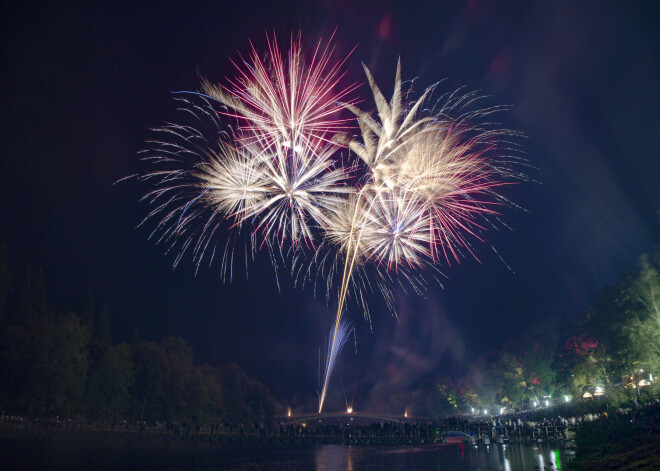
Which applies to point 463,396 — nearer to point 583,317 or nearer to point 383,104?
point 583,317

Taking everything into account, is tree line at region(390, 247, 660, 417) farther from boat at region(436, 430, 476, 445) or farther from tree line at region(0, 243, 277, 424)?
tree line at region(0, 243, 277, 424)

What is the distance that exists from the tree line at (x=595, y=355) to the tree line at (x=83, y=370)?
5047cm

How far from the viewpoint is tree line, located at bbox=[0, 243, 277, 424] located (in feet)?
145

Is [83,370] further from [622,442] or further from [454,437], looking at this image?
[622,442]

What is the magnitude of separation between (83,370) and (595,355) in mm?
57910

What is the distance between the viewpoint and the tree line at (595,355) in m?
34.0

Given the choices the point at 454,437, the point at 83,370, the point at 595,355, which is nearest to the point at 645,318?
the point at 595,355

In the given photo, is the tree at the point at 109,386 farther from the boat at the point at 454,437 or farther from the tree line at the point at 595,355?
the tree line at the point at 595,355

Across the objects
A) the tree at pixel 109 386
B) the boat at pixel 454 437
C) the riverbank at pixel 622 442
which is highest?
the tree at pixel 109 386

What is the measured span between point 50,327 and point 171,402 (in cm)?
2018

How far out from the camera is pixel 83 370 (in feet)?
161

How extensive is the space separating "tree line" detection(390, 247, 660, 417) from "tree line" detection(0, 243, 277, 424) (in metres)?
50.5

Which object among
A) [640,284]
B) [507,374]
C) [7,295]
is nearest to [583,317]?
[507,374]

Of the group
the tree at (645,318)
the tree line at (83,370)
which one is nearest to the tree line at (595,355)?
the tree at (645,318)
